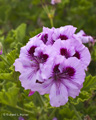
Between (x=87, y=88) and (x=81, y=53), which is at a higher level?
(x=81, y=53)

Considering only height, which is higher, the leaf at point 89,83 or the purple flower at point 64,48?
the purple flower at point 64,48

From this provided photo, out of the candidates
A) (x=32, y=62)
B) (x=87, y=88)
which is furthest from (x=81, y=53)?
(x=87, y=88)

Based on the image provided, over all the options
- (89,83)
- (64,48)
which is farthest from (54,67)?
(89,83)

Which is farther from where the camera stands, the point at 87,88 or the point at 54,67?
the point at 87,88

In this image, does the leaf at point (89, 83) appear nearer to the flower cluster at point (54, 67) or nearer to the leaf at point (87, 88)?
the leaf at point (87, 88)

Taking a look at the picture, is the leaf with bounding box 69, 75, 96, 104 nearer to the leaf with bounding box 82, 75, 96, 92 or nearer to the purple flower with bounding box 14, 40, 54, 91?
the leaf with bounding box 82, 75, 96, 92

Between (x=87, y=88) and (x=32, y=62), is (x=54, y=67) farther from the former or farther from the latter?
(x=87, y=88)

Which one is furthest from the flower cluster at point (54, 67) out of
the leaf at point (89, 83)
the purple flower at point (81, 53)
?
the leaf at point (89, 83)

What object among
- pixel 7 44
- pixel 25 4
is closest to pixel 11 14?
pixel 25 4

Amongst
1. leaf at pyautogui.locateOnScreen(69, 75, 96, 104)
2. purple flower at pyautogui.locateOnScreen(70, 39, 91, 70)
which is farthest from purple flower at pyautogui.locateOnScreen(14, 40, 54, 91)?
leaf at pyautogui.locateOnScreen(69, 75, 96, 104)
